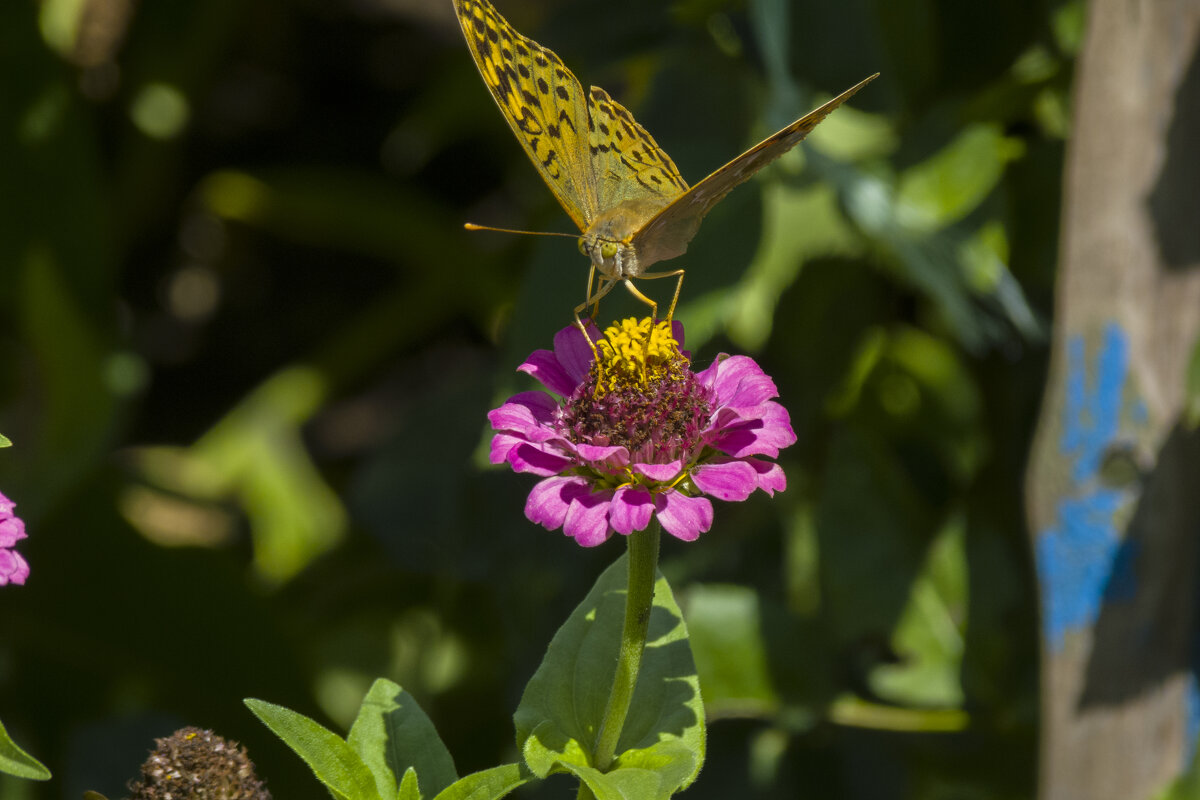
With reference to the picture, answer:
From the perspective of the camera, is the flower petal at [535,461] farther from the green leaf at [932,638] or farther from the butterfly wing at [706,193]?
the green leaf at [932,638]

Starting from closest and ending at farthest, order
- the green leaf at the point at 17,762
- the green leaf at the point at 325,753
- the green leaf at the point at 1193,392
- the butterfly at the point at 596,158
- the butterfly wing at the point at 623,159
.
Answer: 1. the green leaf at the point at 17,762
2. the green leaf at the point at 325,753
3. the butterfly at the point at 596,158
4. the butterfly wing at the point at 623,159
5. the green leaf at the point at 1193,392

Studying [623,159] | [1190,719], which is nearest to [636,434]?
[623,159]

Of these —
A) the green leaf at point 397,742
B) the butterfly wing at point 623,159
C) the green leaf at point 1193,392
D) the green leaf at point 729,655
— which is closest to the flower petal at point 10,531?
the green leaf at point 397,742

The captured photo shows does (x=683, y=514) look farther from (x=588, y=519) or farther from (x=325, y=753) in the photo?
(x=325, y=753)

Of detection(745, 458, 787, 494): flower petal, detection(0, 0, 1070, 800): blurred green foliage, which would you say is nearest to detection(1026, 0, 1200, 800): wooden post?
detection(0, 0, 1070, 800): blurred green foliage

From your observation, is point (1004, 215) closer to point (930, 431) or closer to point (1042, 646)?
point (930, 431)

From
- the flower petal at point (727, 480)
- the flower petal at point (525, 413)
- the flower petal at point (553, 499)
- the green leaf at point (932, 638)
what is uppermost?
the flower petal at point (525, 413)
